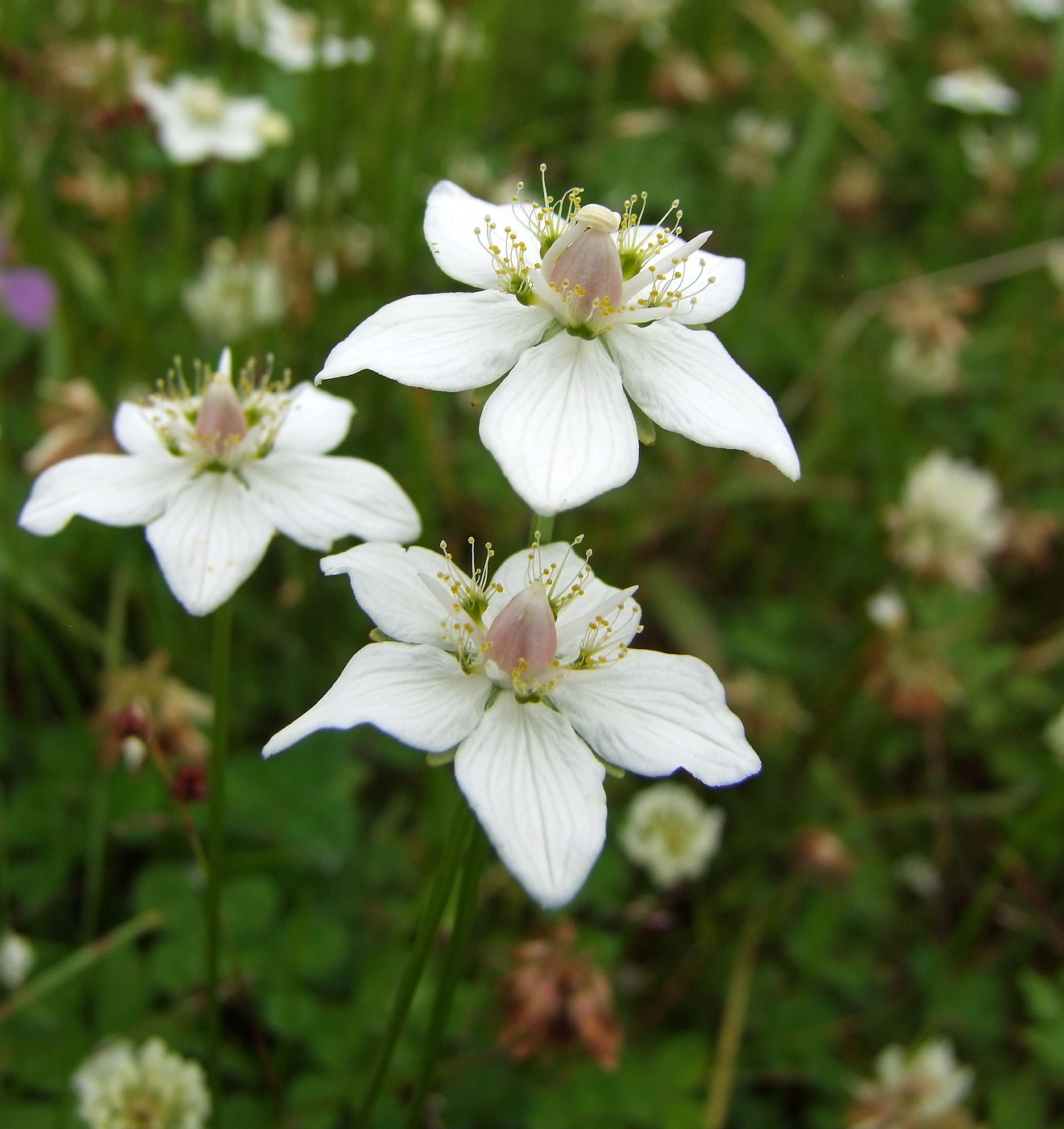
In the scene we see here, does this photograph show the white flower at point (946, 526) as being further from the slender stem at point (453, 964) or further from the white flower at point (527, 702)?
the slender stem at point (453, 964)

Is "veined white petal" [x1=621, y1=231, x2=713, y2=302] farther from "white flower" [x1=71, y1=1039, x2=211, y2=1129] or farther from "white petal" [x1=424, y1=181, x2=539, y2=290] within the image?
"white flower" [x1=71, y1=1039, x2=211, y2=1129]

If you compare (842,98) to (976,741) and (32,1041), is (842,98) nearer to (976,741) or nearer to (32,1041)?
(976,741)

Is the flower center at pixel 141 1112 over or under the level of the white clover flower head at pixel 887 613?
under

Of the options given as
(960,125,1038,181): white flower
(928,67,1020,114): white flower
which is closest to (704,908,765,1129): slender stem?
(960,125,1038,181): white flower

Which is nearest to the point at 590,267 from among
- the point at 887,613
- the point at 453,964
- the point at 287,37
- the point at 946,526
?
the point at 453,964

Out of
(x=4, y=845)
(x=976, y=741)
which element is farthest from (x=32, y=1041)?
(x=976, y=741)

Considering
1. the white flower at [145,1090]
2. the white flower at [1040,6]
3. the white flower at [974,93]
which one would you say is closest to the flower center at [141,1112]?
the white flower at [145,1090]

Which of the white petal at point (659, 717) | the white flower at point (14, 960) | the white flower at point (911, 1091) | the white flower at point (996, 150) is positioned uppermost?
the white flower at point (996, 150)

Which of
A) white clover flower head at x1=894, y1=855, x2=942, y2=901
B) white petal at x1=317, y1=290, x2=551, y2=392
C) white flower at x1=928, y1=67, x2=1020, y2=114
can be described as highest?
white flower at x1=928, y1=67, x2=1020, y2=114
